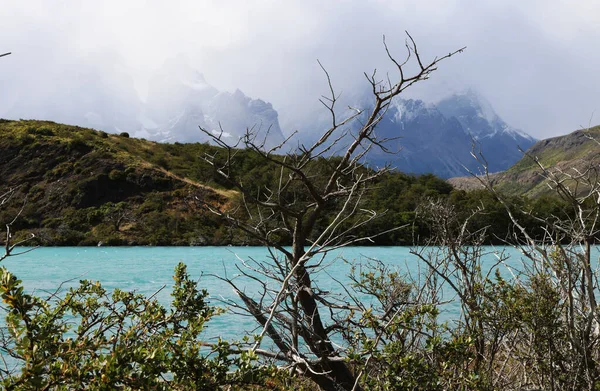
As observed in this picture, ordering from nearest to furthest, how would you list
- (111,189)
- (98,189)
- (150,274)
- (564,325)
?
(564,325) → (150,274) → (98,189) → (111,189)

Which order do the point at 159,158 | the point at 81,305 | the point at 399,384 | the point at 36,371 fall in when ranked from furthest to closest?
the point at 159,158 < the point at 81,305 < the point at 399,384 < the point at 36,371

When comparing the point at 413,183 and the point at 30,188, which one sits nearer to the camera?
the point at 30,188

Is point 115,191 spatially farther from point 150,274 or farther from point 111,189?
point 150,274

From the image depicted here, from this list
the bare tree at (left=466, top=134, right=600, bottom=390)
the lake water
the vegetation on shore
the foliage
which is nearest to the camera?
the foliage

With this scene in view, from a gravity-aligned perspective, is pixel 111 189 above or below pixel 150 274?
above

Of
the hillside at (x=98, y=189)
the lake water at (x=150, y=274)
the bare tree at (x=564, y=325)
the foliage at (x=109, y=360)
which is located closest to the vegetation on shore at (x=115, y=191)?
the hillside at (x=98, y=189)

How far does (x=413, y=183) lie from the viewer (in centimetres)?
6644

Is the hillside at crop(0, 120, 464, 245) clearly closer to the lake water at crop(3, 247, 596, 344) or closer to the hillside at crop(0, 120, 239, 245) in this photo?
the hillside at crop(0, 120, 239, 245)

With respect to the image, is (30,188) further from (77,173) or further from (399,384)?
(399,384)

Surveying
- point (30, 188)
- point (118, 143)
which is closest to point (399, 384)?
point (30, 188)

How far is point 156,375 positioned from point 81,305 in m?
1.34

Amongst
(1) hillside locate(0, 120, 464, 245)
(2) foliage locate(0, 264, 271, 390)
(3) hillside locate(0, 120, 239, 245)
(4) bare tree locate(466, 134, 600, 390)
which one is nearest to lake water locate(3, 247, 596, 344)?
(4) bare tree locate(466, 134, 600, 390)

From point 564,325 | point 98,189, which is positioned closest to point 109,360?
point 564,325

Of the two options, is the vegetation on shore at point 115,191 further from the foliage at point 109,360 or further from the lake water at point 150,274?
the foliage at point 109,360
